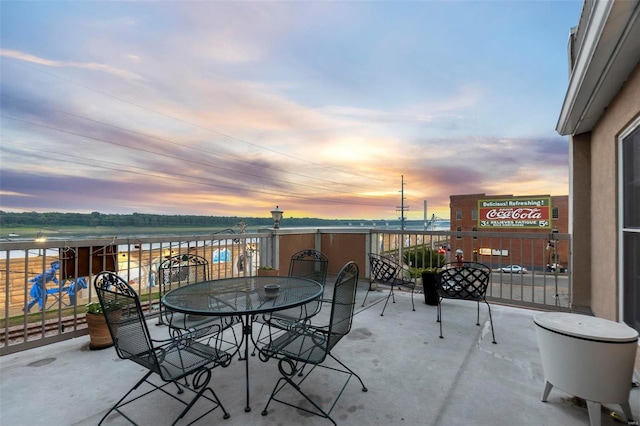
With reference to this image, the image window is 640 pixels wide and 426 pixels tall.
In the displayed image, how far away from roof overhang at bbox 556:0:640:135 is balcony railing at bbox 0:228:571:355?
170 cm

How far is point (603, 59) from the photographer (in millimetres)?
2006

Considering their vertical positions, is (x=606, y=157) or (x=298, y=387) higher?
(x=606, y=157)

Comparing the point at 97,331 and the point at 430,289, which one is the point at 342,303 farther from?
the point at 430,289

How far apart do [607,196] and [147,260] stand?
5.39m

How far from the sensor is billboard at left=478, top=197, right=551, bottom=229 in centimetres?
1312

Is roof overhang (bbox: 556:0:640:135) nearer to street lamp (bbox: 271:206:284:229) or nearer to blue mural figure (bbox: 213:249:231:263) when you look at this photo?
street lamp (bbox: 271:206:284:229)

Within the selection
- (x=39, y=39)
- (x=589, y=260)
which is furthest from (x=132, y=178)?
(x=589, y=260)

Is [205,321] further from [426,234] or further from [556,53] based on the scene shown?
[556,53]

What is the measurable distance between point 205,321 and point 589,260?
4.63m

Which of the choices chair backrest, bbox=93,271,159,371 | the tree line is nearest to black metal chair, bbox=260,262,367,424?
chair backrest, bbox=93,271,159,371

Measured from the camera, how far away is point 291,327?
221 cm

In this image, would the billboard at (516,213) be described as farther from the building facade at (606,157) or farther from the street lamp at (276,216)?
the street lamp at (276,216)

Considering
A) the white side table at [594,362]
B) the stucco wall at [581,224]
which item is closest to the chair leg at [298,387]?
the white side table at [594,362]

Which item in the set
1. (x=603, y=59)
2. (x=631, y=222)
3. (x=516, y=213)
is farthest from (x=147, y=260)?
(x=516, y=213)
